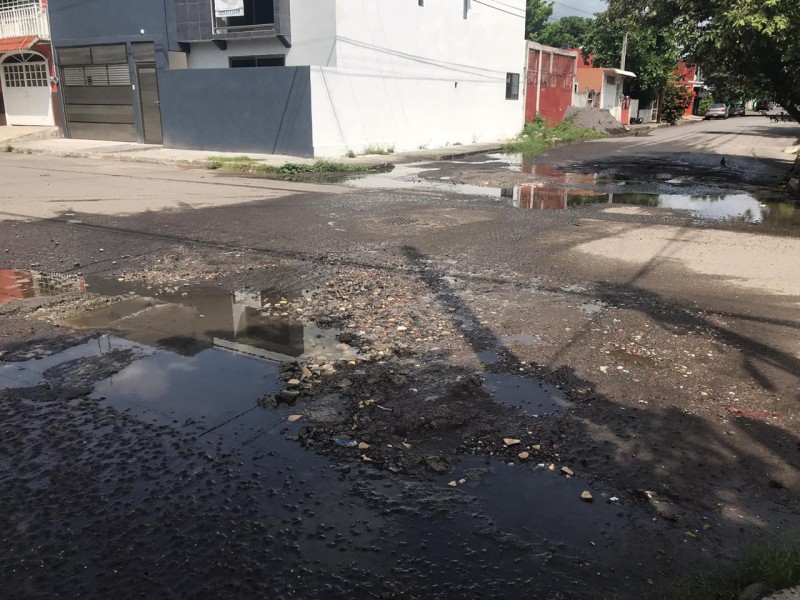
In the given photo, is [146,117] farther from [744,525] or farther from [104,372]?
[744,525]

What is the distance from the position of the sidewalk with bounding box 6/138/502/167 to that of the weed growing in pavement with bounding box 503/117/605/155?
2977 mm

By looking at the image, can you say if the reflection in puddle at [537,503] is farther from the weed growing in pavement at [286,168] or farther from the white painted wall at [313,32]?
the white painted wall at [313,32]

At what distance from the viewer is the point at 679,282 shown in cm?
766

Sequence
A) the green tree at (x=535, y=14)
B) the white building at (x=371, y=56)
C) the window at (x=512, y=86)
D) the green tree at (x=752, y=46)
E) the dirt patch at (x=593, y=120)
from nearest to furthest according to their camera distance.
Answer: the green tree at (x=752, y=46), the white building at (x=371, y=56), the window at (x=512, y=86), the dirt patch at (x=593, y=120), the green tree at (x=535, y=14)

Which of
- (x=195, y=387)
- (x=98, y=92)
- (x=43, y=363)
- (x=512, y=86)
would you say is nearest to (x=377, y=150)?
(x=98, y=92)

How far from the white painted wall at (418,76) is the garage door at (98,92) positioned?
344 inches

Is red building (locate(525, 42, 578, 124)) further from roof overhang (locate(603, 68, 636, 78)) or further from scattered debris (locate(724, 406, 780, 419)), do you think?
scattered debris (locate(724, 406, 780, 419))

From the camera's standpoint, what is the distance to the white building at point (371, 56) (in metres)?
21.6

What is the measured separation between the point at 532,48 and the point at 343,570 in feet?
122

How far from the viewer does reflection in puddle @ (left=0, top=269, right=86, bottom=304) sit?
7.11 m

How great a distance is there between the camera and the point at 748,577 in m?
2.90

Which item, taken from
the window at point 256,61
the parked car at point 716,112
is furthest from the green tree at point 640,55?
the window at point 256,61

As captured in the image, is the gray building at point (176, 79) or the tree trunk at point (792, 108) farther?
the gray building at point (176, 79)

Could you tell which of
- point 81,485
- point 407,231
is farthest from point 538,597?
point 407,231
